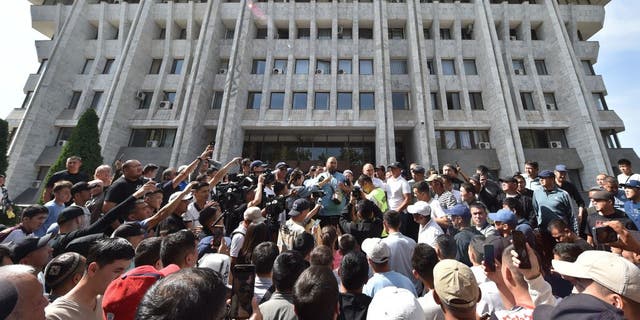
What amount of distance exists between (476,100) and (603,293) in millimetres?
22073

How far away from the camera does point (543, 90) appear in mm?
19719

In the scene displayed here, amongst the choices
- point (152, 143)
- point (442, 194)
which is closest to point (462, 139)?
point (442, 194)

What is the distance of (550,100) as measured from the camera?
19.8 metres

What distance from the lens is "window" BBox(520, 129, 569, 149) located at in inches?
744

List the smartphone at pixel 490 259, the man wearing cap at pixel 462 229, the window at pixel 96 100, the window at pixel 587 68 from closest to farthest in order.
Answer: the smartphone at pixel 490 259 < the man wearing cap at pixel 462 229 < the window at pixel 96 100 < the window at pixel 587 68

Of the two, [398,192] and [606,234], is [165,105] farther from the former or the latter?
[606,234]

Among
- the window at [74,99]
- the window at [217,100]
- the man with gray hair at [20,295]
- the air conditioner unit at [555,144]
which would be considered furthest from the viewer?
the window at [217,100]

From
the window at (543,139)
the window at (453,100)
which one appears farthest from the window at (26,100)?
the window at (543,139)

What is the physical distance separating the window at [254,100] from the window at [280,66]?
2.32 metres

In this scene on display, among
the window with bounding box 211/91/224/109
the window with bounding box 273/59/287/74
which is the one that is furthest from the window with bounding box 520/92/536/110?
the window with bounding box 211/91/224/109

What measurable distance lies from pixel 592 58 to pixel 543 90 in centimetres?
603

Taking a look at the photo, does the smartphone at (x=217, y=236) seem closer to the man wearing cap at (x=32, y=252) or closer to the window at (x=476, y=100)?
the man wearing cap at (x=32, y=252)

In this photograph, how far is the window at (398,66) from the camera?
20781mm

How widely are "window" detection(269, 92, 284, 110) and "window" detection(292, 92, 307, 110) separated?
3.34ft
